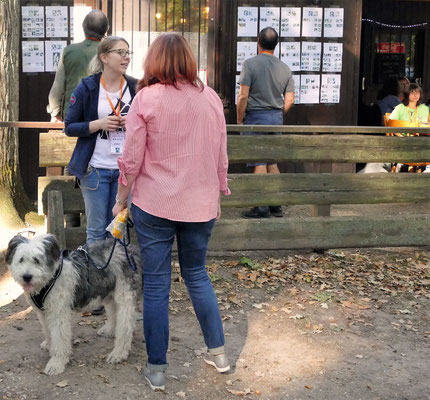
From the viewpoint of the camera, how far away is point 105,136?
5.03 meters

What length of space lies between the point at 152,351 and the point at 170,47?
5.83 feet

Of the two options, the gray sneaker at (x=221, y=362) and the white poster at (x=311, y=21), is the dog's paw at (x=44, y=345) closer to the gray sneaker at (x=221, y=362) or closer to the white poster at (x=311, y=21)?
the gray sneaker at (x=221, y=362)

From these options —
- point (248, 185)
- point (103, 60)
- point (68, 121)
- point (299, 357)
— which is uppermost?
point (103, 60)

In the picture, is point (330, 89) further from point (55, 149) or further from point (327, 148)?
point (55, 149)

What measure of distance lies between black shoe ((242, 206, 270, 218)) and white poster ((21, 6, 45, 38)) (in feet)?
11.3

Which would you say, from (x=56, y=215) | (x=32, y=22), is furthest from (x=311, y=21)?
(x=56, y=215)

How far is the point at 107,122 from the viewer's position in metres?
4.86

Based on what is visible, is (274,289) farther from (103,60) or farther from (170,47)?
(170,47)

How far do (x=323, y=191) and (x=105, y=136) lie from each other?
2.77 metres

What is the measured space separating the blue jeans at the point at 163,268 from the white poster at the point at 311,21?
6101 mm

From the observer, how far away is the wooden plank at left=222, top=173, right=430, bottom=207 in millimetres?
6836

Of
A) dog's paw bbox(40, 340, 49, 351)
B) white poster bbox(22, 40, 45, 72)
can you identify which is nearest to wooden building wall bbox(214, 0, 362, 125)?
white poster bbox(22, 40, 45, 72)

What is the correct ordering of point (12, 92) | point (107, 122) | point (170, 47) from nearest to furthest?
point (170, 47) < point (107, 122) < point (12, 92)

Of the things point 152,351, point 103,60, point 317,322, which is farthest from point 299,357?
point 103,60
